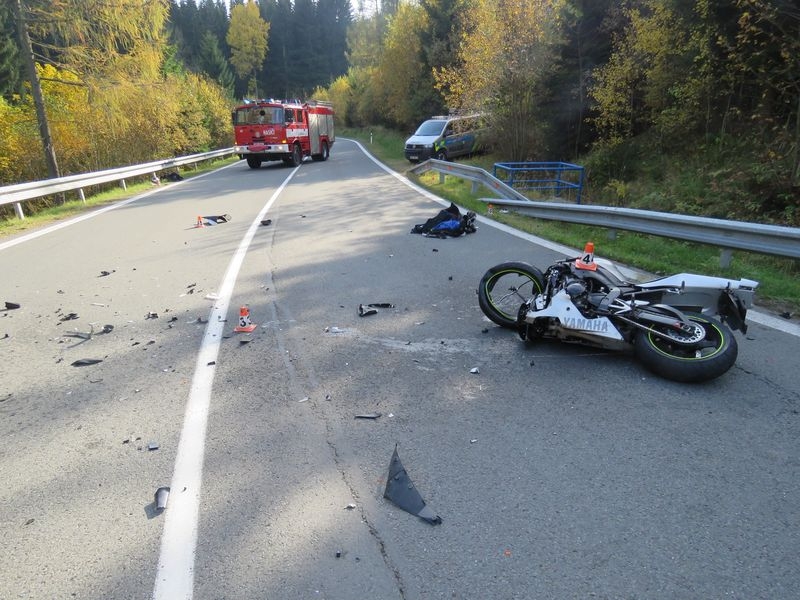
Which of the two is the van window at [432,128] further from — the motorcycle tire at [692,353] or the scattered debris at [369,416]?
the scattered debris at [369,416]

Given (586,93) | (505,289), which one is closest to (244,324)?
(505,289)

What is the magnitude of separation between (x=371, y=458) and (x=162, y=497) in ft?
3.74

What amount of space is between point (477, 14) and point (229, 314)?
20.2 metres

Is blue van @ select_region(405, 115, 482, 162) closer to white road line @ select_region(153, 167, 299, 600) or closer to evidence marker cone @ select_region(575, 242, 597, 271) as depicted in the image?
evidence marker cone @ select_region(575, 242, 597, 271)

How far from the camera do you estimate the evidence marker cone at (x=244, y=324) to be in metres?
5.12

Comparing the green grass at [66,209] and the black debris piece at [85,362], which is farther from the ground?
the black debris piece at [85,362]

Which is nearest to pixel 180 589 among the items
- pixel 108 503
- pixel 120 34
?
pixel 108 503

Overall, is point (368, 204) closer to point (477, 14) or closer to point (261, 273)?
point (261, 273)

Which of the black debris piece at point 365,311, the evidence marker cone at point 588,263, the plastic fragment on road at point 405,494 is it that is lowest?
the black debris piece at point 365,311

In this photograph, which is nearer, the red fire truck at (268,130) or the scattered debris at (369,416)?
the scattered debris at (369,416)

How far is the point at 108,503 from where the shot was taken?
2826mm

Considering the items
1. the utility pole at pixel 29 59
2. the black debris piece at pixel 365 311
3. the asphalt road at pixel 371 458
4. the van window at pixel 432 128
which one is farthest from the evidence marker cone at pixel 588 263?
the van window at pixel 432 128

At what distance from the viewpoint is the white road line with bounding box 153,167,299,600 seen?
233 centimetres

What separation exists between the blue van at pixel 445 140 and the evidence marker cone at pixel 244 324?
19566mm
